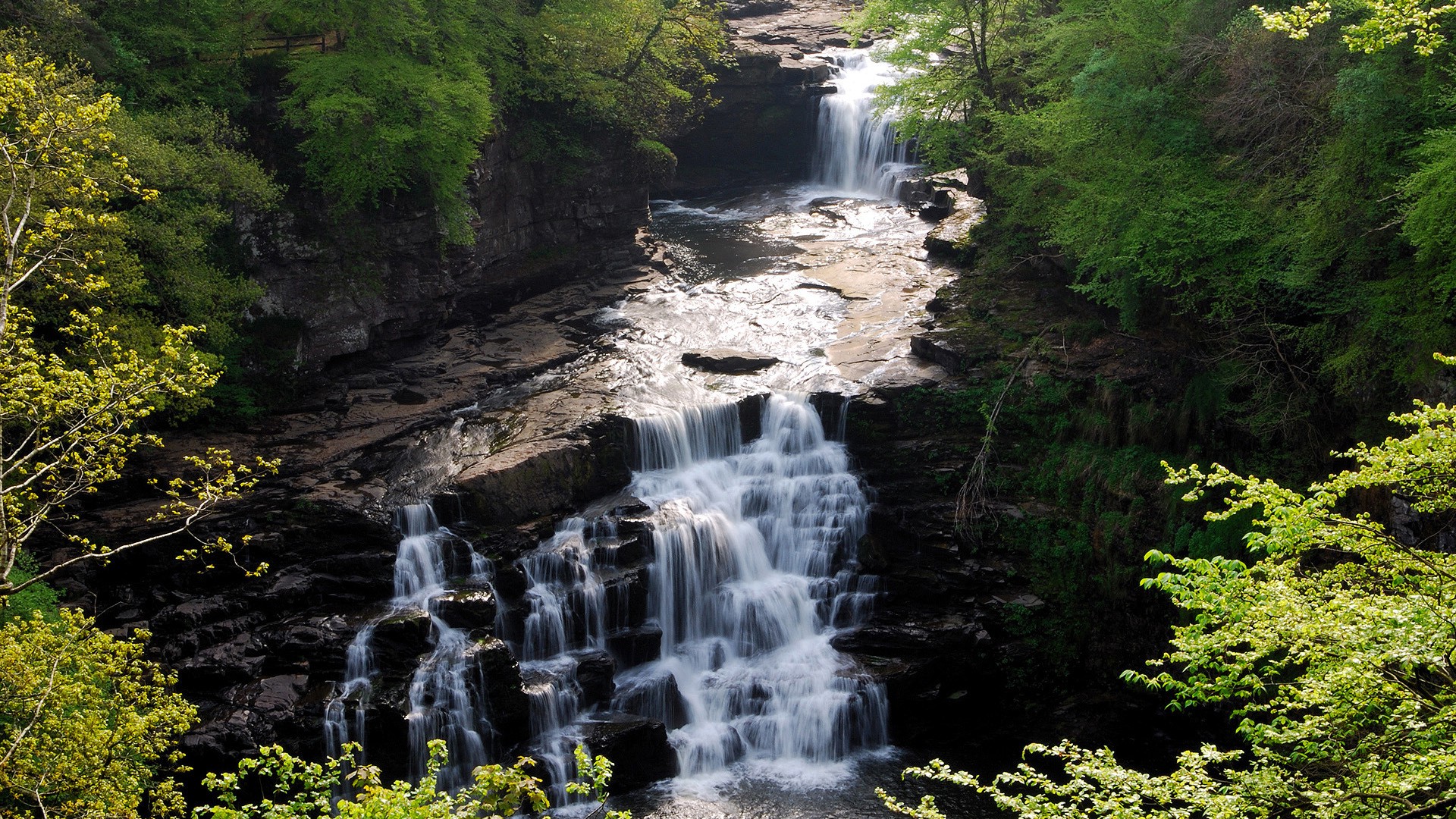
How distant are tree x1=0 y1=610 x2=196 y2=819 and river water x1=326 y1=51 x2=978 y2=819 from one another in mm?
5154

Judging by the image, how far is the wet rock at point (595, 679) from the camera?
61.1 feet

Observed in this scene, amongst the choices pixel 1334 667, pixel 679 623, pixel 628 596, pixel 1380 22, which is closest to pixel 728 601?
pixel 679 623

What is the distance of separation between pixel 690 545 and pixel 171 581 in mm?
9508

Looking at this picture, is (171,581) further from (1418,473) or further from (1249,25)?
(1249,25)

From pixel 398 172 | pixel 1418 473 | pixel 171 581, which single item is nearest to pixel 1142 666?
pixel 1418 473

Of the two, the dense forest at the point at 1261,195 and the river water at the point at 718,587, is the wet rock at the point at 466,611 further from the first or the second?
the dense forest at the point at 1261,195

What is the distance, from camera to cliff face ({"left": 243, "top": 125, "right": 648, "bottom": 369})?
2381cm

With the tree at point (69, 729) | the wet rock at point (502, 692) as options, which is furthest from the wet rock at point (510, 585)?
the tree at point (69, 729)

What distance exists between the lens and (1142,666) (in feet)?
63.4

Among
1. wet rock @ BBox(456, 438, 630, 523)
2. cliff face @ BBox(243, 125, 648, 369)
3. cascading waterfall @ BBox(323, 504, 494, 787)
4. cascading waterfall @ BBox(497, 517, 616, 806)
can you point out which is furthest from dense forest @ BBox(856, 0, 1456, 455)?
cascading waterfall @ BBox(323, 504, 494, 787)

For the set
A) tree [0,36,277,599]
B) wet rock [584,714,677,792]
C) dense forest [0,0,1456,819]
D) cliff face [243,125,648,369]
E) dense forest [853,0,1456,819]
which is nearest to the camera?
dense forest [853,0,1456,819]

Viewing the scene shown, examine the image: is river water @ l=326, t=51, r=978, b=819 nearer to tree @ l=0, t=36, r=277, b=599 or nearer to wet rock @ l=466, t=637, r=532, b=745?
wet rock @ l=466, t=637, r=532, b=745

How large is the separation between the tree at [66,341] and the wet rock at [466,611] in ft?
13.0

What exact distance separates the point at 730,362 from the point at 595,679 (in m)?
9.21
